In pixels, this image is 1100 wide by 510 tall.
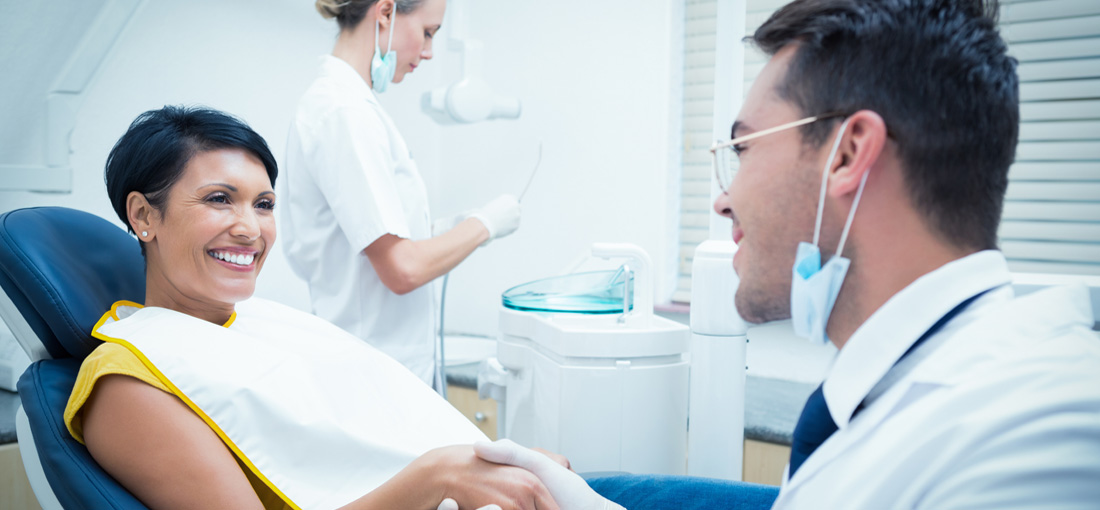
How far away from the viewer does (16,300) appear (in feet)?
3.46

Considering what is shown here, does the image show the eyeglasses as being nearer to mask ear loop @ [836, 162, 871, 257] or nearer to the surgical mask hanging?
mask ear loop @ [836, 162, 871, 257]

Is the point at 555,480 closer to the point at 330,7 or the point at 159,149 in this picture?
the point at 159,149

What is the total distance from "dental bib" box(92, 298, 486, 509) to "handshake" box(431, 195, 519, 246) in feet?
1.54

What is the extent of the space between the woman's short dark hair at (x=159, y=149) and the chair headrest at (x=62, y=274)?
0.34ft

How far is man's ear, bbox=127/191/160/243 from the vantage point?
110 centimetres

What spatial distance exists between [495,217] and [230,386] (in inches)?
30.7

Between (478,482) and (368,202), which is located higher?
(368,202)

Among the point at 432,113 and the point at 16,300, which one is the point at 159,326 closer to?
the point at 16,300

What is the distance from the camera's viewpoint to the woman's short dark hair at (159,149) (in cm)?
109

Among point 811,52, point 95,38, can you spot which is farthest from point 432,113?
point 811,52

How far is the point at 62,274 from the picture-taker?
42.4 inches

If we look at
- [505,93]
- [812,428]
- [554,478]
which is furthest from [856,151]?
[505,93]

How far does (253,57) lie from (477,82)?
62 cm

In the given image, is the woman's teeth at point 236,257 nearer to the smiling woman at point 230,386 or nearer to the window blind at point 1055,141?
the smiling woman at point 230,386
